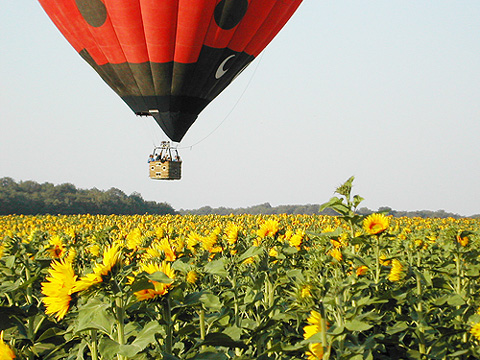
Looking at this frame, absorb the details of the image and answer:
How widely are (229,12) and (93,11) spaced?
4.91 m

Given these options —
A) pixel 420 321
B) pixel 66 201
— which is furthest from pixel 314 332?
pixel 66 201

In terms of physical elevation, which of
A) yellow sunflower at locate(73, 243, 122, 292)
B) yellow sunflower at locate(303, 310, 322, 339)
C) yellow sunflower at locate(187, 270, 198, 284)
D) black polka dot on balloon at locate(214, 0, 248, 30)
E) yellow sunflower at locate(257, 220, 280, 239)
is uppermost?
black polka dot on balloon at locate(214, 0, 248, 30)

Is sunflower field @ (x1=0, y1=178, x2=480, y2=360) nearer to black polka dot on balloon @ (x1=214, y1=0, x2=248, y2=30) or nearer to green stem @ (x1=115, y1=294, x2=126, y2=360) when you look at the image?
green stem @ (x1=115, y1=294, x2=126, y2=360)

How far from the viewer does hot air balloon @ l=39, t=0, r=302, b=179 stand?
17672 mm

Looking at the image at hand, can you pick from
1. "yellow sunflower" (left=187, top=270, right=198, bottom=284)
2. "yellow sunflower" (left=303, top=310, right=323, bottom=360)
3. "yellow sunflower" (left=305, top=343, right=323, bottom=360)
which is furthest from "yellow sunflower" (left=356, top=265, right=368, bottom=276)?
"yellow sunflower" (left=305, top=343, right=323, bottom=360)

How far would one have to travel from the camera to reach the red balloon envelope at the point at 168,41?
17670 mm

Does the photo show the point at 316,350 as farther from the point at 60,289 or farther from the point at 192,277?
the point at 60,289

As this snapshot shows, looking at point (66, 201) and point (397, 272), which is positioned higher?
point (66, 201)

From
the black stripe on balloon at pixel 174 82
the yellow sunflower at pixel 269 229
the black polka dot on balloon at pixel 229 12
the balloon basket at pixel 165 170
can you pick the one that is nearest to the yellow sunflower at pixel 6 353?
the yellow sunflower at pixel 269 229

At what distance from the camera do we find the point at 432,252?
973 centimetres

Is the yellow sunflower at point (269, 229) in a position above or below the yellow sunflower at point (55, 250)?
above

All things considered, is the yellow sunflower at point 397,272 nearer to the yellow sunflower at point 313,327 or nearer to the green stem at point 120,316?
the yellow sunflower at point 313,327

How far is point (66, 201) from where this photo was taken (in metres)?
44.9

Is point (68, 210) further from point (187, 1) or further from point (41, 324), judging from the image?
point (41, 324)
